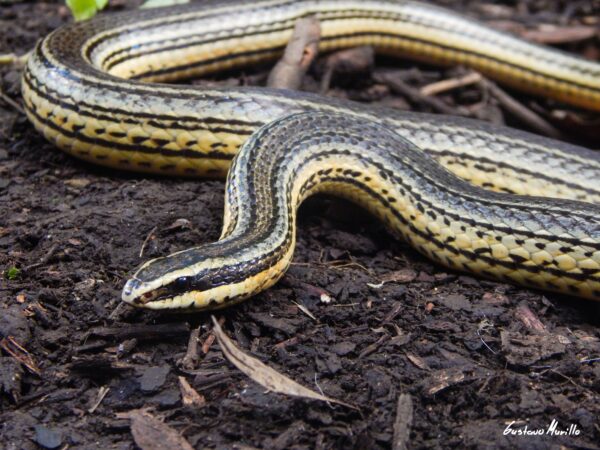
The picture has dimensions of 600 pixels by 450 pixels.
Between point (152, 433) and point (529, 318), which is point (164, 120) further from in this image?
point (529, 318)

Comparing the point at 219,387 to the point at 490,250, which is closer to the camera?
the point at 219,387

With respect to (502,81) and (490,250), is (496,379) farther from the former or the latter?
(502,81)

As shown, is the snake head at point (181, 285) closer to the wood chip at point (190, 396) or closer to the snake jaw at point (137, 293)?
the snake jaw at point (137, 293)

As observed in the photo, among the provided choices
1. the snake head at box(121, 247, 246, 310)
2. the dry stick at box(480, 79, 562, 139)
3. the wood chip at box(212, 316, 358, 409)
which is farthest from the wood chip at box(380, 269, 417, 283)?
the dry stick at box(480, 79, 562, 139)

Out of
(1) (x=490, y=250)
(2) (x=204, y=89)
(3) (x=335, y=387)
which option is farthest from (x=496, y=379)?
(2) (x=204, y=89)

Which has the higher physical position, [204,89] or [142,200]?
[204,89]

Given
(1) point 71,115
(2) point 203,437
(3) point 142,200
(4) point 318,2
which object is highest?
(4) point 318,2
